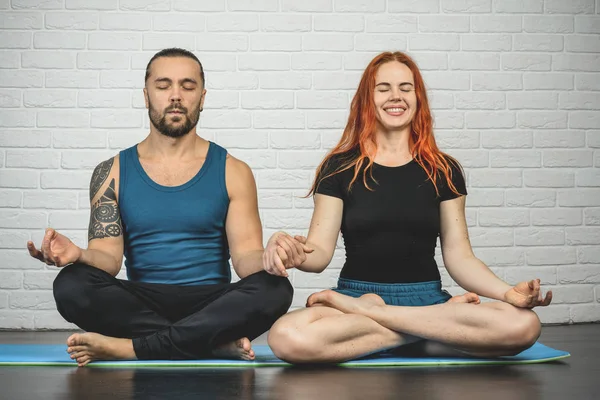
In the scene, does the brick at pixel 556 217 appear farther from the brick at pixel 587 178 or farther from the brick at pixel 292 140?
the brick at pixel 292 140

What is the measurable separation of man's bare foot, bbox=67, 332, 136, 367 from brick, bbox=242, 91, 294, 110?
170cm

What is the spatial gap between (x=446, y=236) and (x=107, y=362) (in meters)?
1.21

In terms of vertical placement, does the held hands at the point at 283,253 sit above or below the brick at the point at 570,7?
below

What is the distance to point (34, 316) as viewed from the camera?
407 centimetres

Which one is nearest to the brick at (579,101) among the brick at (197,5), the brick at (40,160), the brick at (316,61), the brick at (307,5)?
the brick at (316,61)

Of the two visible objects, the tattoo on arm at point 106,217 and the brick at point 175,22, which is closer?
the tattoo on arm at point 106,217

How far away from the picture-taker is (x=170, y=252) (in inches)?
114

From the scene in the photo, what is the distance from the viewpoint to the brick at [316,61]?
4.14 meters

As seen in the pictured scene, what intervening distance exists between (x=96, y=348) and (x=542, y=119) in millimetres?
2590

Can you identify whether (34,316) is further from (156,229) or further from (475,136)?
(475,136)

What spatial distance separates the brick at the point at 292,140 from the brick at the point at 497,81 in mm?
859

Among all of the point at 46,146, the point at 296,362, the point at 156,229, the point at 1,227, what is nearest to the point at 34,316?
the point at 1,227

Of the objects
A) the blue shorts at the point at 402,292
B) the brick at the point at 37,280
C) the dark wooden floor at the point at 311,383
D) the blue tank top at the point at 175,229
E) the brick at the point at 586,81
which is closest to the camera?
the dark wooden floor at the point at 311,383

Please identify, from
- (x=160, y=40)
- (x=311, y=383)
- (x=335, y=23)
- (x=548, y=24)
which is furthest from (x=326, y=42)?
(x=311, y=383)
